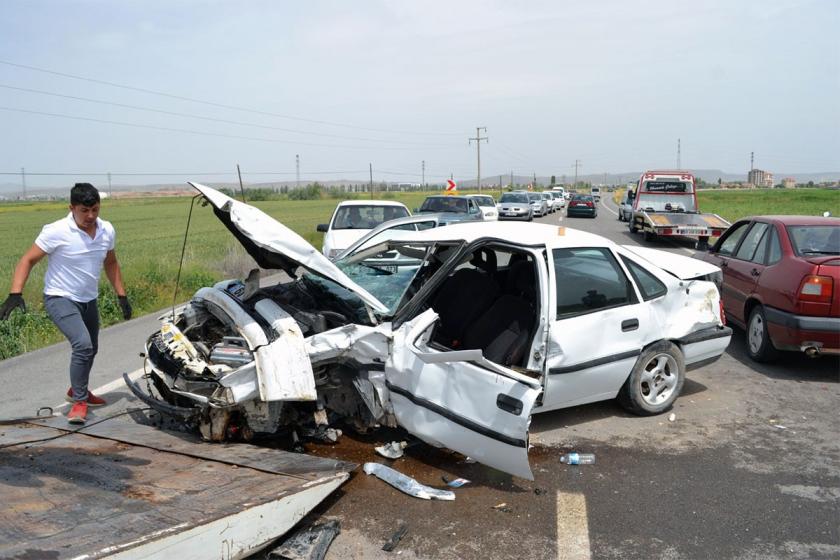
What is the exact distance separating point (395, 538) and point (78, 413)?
2919 mm

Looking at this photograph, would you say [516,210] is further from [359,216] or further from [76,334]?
[76,334]

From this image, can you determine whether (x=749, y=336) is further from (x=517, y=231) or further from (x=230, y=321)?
(x=230, y=321)

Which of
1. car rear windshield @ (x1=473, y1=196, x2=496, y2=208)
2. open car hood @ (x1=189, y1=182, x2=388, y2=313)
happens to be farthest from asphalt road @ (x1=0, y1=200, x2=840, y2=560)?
car rear windshield @ (x1=473, y1=196, x2=496, y2=208)

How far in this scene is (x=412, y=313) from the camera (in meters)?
4.49

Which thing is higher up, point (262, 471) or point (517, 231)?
point (517, 231)

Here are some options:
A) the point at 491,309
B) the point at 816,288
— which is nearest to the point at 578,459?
the point at 491,309

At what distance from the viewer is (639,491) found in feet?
13.0

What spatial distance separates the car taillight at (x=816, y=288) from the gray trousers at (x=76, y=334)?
6350mm

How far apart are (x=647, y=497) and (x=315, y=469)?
2055 mm

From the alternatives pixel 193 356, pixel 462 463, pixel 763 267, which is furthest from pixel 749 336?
pixel 193 356

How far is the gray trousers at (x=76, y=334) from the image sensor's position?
497cm

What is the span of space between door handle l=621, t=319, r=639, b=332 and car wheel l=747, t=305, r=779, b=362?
7.23ft

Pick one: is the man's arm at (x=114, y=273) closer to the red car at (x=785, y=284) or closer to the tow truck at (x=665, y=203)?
the red car at (x=785, y=284)

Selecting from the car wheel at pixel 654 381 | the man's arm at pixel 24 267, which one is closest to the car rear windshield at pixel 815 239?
the car wheel at pixel 654 381
